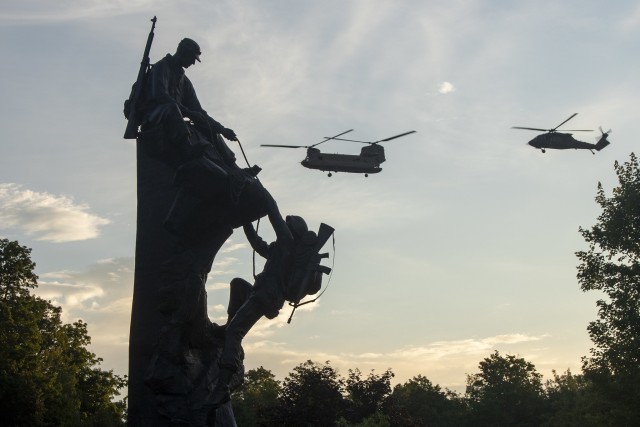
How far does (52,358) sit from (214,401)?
3330cm

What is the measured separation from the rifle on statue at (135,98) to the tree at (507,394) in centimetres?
6357

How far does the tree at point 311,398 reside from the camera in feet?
146

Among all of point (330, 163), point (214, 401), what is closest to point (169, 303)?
point (214, 401)

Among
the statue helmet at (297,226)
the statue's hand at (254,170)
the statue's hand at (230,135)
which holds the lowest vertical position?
the statue helmet at (297,226)

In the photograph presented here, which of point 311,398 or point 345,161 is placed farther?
point 345,161

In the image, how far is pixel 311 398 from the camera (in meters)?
46.8

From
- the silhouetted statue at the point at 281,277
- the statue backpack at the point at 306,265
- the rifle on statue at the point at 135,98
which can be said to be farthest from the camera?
the rifle on statue at the point at 135,98

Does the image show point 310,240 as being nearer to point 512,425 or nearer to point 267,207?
point 267,207

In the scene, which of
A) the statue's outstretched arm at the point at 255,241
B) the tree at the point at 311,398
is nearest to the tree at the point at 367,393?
the tree at the point at 311,398

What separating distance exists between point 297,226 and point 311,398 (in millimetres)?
37702

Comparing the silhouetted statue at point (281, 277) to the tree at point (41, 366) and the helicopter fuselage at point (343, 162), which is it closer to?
the tree at point (41, 366)

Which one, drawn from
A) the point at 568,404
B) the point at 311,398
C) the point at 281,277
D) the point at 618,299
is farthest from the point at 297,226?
the point at 568,404

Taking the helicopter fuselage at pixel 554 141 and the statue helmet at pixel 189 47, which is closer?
the statue helmet at pixel 189 47

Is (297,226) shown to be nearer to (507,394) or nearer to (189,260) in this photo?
(189,260)
